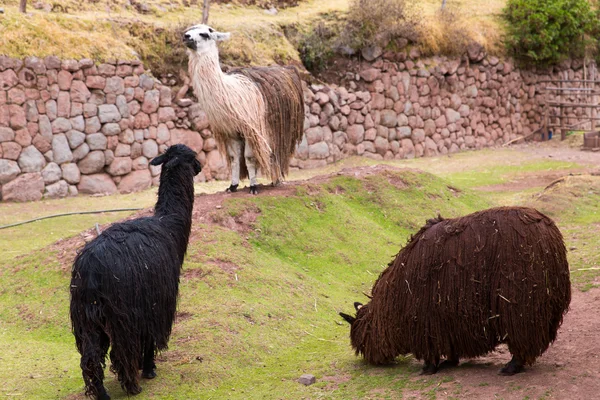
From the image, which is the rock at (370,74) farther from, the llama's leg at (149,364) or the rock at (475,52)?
the llama's leg at (149,364)

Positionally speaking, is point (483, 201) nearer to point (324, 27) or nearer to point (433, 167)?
point (433, 167)

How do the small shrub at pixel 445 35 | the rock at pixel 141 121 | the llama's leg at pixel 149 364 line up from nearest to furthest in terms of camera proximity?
1. the llama's leg at pixel 149 364
2. the rock at pixel 141 121
3. the small shrub at pixel 445 35

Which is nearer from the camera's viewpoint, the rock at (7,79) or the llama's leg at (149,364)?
the llama's leg at (149,364)

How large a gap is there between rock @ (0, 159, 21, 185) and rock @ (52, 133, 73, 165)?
789 mm

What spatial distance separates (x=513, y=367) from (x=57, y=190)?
35.9ft

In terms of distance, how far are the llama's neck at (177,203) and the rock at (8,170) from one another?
844 centimetres

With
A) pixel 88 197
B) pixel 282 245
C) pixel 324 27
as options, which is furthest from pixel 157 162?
pixel 324 27

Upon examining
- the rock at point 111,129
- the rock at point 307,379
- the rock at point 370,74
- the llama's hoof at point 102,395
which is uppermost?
the rock at point 370,74

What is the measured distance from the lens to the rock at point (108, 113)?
15.2 metres

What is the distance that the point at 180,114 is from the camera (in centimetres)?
1636

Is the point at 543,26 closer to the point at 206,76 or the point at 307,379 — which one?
the point at 206,76

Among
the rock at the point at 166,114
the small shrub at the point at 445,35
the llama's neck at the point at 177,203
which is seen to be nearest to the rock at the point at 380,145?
the small shrub at the point at 445,35

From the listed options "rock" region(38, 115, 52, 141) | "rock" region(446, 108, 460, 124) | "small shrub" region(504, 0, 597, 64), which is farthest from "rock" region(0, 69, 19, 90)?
"small shrub" region(504, 0, 597, 64)

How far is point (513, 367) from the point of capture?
5.47 metres
